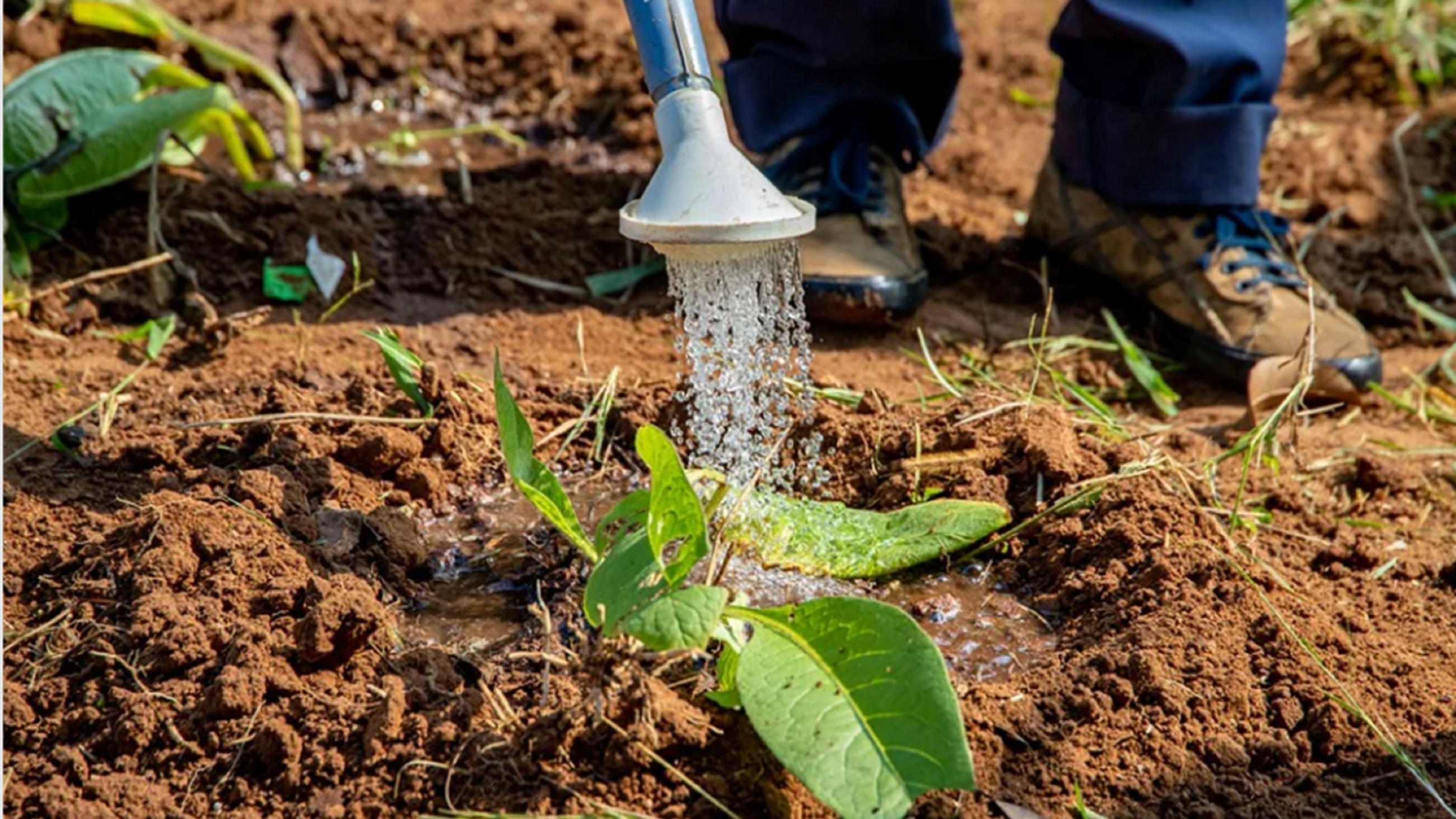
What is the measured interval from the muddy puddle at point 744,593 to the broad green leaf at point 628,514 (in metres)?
0.17

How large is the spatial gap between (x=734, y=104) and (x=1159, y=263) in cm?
90

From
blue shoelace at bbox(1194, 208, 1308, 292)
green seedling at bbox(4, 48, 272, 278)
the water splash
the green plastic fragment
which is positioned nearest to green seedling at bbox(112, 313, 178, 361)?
the green plastic fragment

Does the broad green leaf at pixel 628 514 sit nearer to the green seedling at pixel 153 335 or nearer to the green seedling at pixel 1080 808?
the green seedling at pixel 1080 808

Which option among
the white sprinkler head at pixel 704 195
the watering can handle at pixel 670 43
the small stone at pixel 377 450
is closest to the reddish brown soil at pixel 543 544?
the small stone at pixel 377 450

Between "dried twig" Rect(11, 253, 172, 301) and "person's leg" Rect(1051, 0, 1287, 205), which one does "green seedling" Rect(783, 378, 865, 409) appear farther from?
"dried twig" Rect(11, 253, 172, 301)

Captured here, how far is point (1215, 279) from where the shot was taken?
2889 millimetres

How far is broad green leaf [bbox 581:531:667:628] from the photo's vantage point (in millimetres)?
1555

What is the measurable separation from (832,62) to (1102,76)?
52 centimetres

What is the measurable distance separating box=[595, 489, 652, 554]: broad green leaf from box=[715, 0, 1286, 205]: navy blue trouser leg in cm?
139

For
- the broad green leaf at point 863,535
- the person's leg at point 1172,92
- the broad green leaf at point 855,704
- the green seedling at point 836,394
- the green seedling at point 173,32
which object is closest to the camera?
the broad green leaf at point 855,704

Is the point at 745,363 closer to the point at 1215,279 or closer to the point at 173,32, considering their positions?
the point at 1215,279

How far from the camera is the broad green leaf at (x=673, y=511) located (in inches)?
62.8

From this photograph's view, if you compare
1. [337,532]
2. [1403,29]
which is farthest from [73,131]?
[1403,29]

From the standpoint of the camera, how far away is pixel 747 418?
2160 millimetres
